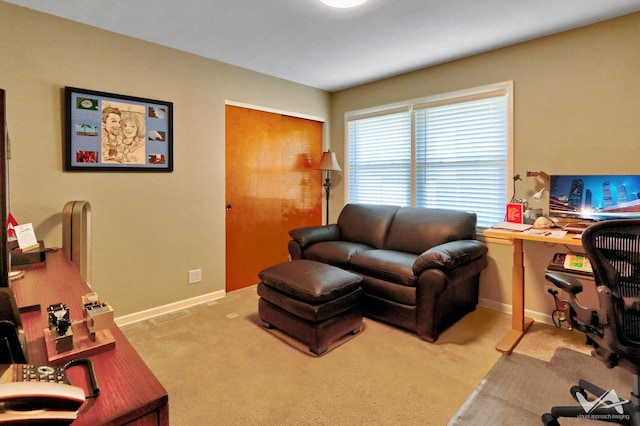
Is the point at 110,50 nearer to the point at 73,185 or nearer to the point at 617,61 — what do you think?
the point at 73,185

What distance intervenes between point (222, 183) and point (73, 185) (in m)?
1.26

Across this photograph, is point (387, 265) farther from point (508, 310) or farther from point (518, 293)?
point (508, 310)

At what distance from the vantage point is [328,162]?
4180 mm

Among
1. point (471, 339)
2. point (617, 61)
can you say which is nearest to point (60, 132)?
point (471, 339)

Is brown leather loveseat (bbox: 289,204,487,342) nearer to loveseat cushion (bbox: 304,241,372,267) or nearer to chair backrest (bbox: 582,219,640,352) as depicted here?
loveseat cushion (bbox: 304,241,372,267)

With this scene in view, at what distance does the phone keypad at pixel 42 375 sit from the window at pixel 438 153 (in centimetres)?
A: 334

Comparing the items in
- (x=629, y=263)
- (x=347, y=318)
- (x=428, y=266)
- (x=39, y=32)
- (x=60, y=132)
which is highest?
(x=39, y=32)

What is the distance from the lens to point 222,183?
3471 millimetres

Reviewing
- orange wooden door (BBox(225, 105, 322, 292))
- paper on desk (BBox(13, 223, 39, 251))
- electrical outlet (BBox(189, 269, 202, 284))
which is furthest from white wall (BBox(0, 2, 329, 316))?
paper on desk (BBox(13, 223, 39, 251))

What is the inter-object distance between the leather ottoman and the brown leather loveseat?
0.31m

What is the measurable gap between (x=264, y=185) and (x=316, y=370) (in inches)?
90.0

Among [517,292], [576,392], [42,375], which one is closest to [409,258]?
[517,292]

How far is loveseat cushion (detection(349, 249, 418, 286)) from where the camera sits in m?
2.63

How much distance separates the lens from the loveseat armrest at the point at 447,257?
245cm
